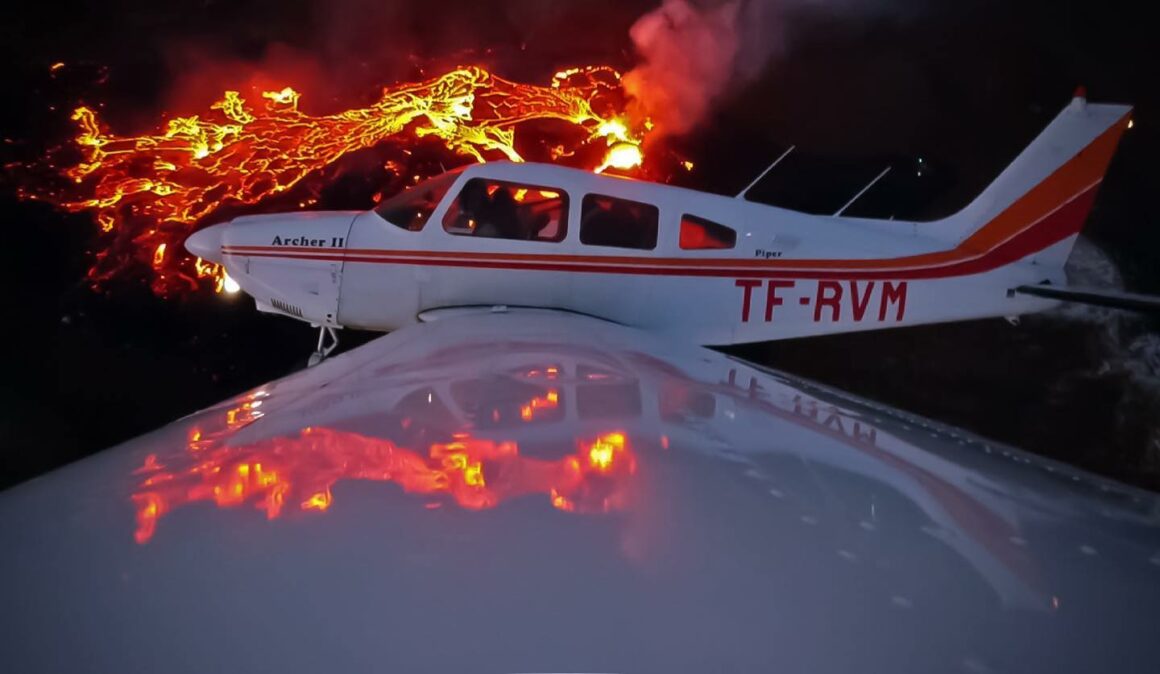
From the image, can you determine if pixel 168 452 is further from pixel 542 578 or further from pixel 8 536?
pixel 542 578

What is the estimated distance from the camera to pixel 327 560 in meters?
1.12

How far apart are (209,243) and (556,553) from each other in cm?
497

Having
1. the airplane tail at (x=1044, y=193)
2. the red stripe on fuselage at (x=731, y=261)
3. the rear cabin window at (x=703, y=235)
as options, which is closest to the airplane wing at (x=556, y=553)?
the red stripe on fuselage at (x=731, y=261)

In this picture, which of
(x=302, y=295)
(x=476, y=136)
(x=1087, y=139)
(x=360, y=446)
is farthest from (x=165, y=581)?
(x=476, y=136)

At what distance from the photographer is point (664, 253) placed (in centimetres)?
503

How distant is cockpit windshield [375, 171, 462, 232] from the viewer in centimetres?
505

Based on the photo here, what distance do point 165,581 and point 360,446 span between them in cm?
65

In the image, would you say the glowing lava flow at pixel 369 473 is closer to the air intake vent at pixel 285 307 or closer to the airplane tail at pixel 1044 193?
the air intake vent at pixel 285 307

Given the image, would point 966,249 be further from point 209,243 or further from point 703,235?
point 209,243

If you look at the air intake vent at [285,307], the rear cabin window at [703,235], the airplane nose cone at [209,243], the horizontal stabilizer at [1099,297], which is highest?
the rear cabin window at [703,235]

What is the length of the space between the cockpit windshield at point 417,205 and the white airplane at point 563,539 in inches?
85.8

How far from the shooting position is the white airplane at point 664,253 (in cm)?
498

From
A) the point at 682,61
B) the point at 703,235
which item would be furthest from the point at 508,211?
the point at 682,61

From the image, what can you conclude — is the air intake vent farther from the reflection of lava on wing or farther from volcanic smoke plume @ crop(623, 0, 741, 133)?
volcanic smoke plume @ crop(623, 0, 741, 133)
